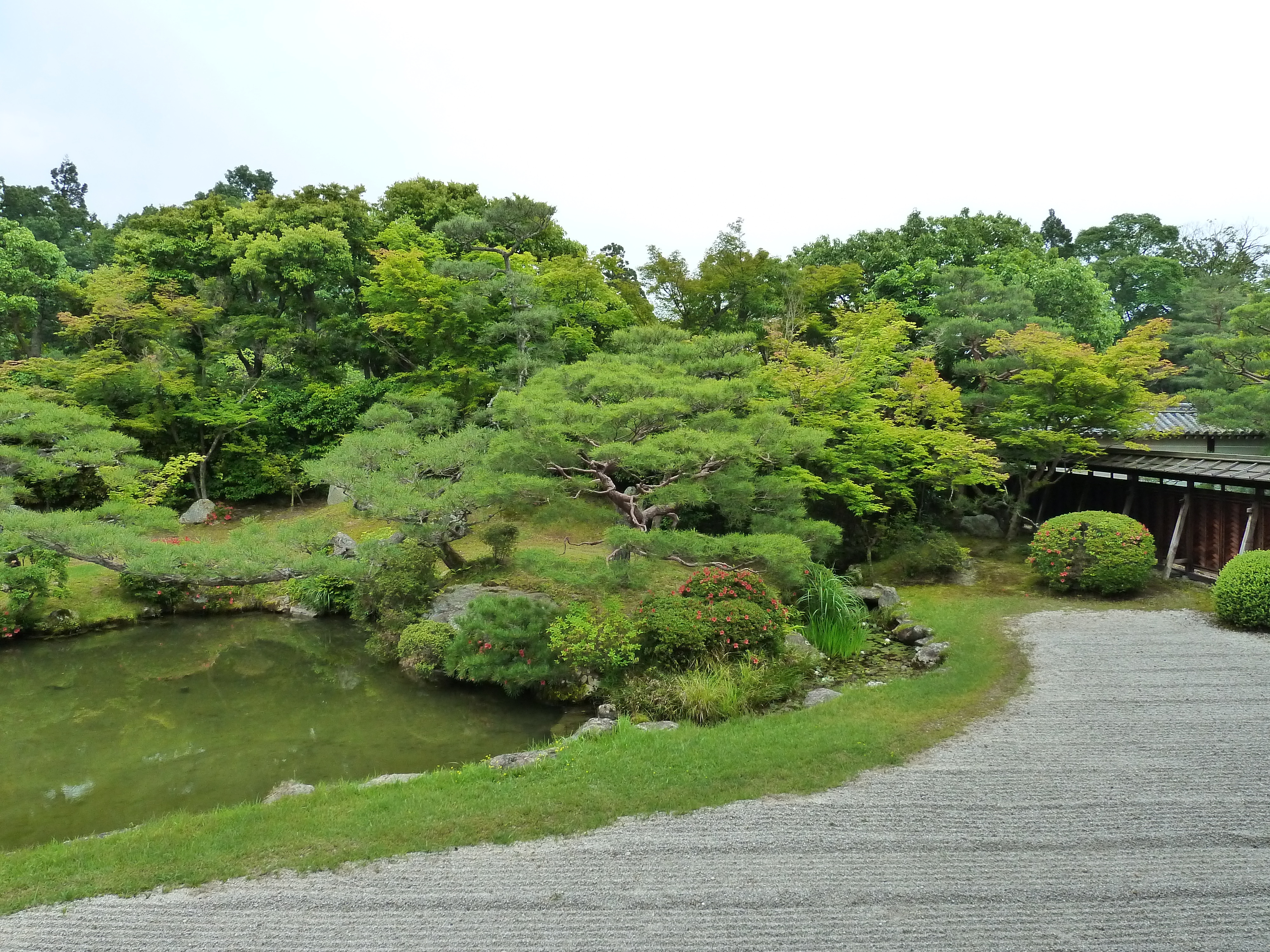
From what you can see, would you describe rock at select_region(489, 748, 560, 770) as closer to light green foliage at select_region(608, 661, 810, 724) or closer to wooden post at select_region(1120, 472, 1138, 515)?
light green foliage at select_region(608, 661, 810, 724)

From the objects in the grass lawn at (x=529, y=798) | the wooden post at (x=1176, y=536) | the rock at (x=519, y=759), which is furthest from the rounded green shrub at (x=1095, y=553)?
the rock at (x=519, y=759)

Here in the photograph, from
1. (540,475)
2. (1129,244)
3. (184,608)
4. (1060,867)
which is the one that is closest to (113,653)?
(184,608)

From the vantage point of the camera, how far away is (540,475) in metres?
9.00

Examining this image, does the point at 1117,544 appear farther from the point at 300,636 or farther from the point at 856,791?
the point at 300,636

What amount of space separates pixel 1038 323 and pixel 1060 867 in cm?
1421

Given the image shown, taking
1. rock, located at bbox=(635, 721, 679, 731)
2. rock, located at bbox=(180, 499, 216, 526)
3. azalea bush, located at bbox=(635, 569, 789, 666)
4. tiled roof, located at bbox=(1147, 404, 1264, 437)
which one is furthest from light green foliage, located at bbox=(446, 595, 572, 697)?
tiled roof, located at bbox=(1147, 404, 1264, 437)

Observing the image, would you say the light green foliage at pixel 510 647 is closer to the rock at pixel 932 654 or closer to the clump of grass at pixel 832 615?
the clump of grass at pixel 832 615

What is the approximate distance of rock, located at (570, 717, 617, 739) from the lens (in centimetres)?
658

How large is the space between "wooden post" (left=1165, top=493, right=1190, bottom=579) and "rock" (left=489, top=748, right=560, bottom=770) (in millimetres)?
10854

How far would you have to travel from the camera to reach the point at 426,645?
30.5ft

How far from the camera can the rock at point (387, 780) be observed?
226 inches

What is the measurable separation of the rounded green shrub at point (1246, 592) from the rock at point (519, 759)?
857 centimetres

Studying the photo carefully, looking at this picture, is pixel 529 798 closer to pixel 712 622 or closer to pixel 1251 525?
pixel 712 622

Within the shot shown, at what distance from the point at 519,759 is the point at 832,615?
547 cm
